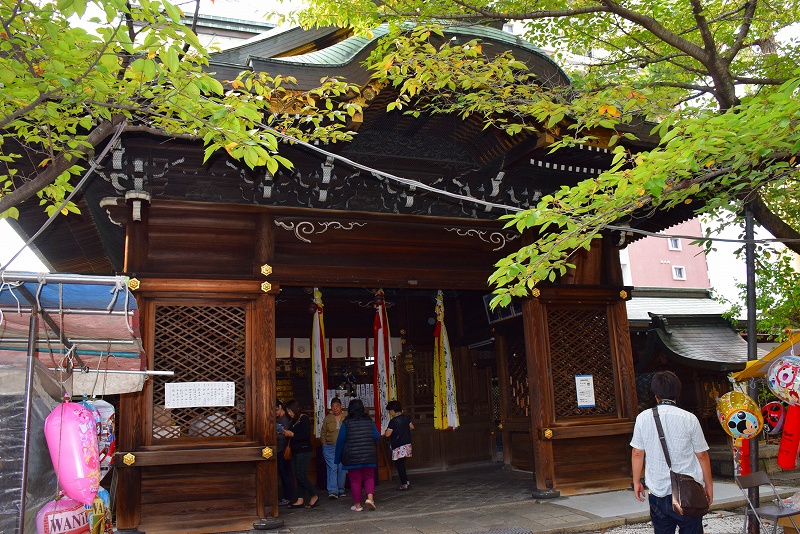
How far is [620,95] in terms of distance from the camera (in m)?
6.96

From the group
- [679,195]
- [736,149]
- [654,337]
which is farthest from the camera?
[654,337]

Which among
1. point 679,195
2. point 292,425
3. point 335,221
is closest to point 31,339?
point 335,221

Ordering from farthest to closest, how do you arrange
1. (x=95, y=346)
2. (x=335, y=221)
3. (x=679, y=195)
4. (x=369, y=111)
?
(x=335, y=221) → (x=369, y=111) → (x=679, y=195) → (x=95, y=346)

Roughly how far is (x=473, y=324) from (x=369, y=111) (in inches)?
274

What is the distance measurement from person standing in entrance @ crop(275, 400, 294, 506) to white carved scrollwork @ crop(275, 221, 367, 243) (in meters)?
2.94

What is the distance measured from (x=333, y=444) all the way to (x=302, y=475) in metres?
0.90

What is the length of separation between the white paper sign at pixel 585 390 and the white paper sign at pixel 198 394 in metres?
5.27

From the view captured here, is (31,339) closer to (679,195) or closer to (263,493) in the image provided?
(263,493)

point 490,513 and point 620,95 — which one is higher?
point 620,95

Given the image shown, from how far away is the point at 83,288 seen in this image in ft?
12.4

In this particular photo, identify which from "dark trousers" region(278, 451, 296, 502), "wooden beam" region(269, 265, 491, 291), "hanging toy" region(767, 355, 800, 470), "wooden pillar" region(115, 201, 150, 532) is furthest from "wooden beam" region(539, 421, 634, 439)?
"wooden pillar" region(115, 201, 150, 532)

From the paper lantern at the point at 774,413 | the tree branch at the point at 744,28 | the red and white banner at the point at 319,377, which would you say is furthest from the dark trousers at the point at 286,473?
the tree branch at the point at 744,28

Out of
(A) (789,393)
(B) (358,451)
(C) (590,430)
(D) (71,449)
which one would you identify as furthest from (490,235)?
(D) (71,449)

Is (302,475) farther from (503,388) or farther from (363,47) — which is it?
(363,47)
